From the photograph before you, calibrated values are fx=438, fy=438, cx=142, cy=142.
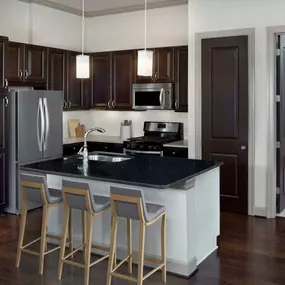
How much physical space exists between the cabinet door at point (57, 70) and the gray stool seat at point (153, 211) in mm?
3508

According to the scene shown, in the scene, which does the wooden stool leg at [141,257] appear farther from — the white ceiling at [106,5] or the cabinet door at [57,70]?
the white ceiling at [106,5]

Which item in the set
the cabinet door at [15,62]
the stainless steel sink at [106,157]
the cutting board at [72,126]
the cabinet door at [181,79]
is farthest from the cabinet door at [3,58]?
the cabinet door at [181,79]

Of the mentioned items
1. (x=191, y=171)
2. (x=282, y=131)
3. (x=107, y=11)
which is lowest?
(x=191, y=171)

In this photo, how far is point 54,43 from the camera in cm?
707

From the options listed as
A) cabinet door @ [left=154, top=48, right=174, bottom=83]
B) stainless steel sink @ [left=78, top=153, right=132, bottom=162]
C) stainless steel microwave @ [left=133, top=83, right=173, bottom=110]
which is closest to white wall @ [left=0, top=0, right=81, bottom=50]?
stainless steel microwave @ [left=133, top=83, right=173, bottom=110]

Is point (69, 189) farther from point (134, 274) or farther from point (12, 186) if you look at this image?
point (12, 186)

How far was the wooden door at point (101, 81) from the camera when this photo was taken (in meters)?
7.17

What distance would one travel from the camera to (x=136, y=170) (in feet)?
13.1

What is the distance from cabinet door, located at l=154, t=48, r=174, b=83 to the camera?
21.4 ft

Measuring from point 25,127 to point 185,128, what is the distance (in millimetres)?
2453

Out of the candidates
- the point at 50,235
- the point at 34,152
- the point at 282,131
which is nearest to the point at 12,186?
the point at 34,152

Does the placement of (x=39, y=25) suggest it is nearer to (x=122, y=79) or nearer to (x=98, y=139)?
(x=122, y=79)

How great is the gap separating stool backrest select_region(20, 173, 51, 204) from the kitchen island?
0.18 metres

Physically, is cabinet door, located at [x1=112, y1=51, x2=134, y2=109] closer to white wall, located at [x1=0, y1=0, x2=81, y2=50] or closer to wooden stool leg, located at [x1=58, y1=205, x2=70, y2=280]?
white wall, located at [x1=0, y1=0, x2=81, y2=50]
